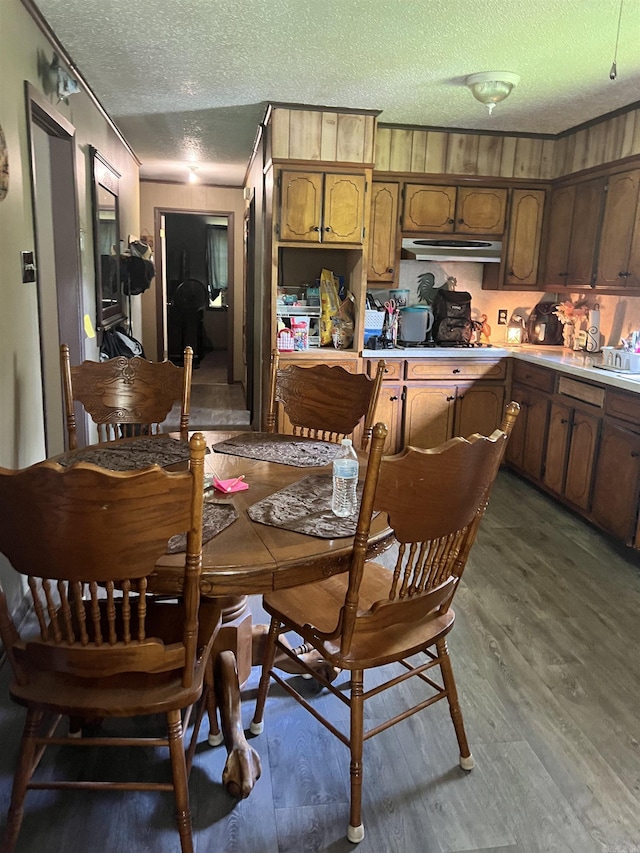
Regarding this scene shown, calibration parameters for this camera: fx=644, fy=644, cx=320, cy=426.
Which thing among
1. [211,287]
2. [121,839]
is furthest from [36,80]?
[211,287]

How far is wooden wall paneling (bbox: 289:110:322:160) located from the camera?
385 centimetres

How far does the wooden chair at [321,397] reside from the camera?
265 cm

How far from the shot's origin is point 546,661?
2.38 metres

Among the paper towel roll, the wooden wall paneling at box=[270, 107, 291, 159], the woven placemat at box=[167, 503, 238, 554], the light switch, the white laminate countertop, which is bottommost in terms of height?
the woven placemat at box=[167, 503, 238, 554]

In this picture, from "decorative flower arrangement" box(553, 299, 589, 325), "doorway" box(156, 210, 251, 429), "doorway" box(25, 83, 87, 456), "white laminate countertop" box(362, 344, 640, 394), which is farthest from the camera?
"doorway" box(156, 210, 251, 429)

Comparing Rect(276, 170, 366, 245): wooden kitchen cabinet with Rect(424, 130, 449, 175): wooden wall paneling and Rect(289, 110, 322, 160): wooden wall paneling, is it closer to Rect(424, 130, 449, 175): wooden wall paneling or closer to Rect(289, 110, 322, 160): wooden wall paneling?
Rect(289, 110, 322, 160): wooden wall paneling

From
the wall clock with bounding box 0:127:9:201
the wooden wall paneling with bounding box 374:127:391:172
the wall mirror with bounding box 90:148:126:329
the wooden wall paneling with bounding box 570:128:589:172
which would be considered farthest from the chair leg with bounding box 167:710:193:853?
the wooden wall paneling with bounding box 570:128:589:172

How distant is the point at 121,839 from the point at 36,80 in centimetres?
282

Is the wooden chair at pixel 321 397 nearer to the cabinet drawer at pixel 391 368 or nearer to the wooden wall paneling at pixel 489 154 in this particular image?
the cabinet drawer at pixel 391 368

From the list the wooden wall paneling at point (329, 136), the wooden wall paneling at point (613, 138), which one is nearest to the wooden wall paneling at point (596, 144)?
the wooden wall paneling at point (613, 138)

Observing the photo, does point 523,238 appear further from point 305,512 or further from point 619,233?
point 305,512

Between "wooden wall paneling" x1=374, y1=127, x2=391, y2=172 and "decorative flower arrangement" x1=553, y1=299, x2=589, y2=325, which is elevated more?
"wooden wall paneling" x1=374, y1=127, x2=391, y2=172

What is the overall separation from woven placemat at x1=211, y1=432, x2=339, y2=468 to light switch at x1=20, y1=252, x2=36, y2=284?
3.50 ft

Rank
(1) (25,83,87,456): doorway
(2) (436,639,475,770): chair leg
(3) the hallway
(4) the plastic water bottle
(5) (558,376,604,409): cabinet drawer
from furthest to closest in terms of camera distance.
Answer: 1. (3) the hallway
2. (5) (558,376,604,409): cabinet drawer
3. (1) (25,83,87,456): doorway
4. (2) (436,639,475,770): chair leg
5. (4) the plastic water bottle
